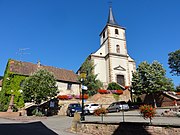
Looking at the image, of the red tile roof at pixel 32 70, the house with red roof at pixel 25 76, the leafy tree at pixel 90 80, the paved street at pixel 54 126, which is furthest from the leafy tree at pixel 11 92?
the paved street at pixel 54 126

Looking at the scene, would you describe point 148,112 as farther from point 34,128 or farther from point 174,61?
point 174,61

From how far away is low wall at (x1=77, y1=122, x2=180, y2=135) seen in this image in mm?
7760

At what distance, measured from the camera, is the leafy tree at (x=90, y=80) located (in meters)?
33.3

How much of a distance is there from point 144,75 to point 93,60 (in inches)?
573

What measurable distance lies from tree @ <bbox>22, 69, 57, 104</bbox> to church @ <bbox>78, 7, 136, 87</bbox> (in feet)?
52.9

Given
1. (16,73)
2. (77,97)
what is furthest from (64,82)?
(16,73)

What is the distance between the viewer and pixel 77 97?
2975 centimetres

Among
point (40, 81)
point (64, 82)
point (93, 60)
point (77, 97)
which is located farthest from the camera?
point (93, 60)

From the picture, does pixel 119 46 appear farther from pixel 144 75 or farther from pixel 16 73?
pixel 16 73

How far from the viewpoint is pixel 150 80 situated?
2702 cm

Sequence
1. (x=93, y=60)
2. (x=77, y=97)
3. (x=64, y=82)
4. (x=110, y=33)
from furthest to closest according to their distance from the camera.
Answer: (x=110, y=33) → (x=93, y=60) → (x=64, y=82) → (x=77, y=97)

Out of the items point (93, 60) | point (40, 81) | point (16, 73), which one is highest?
point (93, 60)

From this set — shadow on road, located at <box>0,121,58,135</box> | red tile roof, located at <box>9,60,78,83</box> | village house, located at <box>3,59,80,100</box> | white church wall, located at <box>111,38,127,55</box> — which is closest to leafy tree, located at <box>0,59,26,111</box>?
village house, located at <box>3,59,80,100</box>

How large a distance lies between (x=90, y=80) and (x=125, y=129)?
83.5 feet
